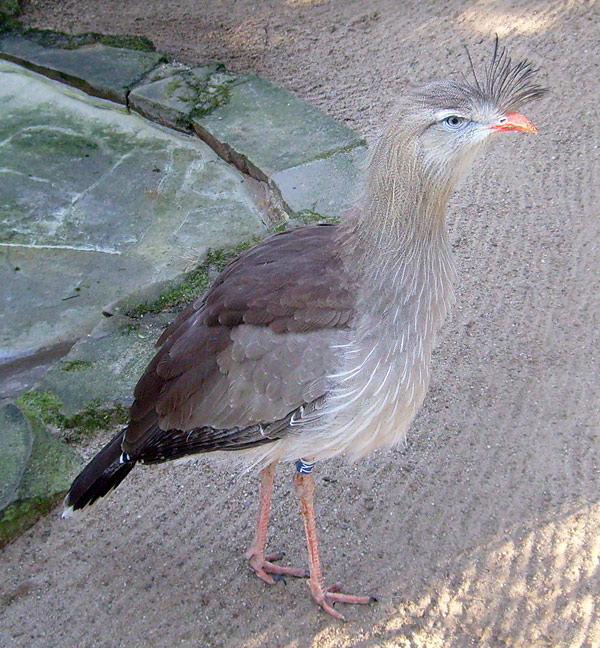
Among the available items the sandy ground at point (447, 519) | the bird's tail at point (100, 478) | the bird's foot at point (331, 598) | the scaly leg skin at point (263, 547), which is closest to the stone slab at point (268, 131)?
the sandy ground at point (447, 519)

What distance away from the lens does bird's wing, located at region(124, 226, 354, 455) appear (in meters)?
2.60

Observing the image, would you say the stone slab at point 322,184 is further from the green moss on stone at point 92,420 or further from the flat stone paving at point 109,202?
the green moss on stone at point 92,420

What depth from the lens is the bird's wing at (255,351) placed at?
8.52 feet

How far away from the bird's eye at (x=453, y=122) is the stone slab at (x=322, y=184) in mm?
1981

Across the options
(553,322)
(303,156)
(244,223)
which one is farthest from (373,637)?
(303,156)

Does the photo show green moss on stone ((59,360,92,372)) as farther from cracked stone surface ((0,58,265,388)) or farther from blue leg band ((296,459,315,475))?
blue leg band ((296,459,315,475))

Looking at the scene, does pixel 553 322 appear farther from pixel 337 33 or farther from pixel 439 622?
pixel 337 33

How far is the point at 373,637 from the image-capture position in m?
2.75

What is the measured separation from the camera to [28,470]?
10.4ft

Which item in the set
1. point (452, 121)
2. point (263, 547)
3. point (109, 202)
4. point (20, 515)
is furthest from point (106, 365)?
point (452, 121)

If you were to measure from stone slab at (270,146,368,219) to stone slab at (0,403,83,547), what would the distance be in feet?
6.43

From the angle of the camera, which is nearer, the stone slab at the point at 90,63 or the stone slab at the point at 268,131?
the stone slab at the point at 268,131

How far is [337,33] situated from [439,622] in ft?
17.2

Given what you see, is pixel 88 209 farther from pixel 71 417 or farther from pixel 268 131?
pixel 71 417
